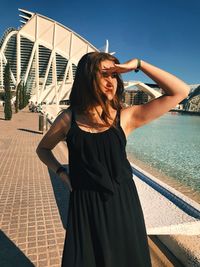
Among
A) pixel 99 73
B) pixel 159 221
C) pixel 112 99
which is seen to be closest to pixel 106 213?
pixel 112 99

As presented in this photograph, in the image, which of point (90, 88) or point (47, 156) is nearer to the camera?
point (90, 88)

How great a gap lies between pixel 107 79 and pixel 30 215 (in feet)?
10.8

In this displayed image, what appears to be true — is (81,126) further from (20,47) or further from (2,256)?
(20,47)

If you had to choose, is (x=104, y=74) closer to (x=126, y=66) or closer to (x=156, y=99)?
(x=126, y=66)

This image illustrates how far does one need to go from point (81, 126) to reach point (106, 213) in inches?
18.8

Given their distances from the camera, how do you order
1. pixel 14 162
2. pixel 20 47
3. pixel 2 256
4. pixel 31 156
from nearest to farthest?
pixel 2 256, pixel 14 162, pixel 31 156, pixel 20 47

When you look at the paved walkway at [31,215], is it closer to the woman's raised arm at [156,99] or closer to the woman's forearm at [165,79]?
the woman's raised arm at [156,99]

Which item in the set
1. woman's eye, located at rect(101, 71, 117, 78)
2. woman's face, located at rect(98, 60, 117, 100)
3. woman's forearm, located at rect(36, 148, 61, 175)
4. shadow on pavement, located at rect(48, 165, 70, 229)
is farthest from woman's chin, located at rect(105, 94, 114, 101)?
shadow on pavement, located at rect(48, 165, 70, 229)

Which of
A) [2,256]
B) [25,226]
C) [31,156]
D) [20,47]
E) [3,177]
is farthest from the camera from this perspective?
[20,47]

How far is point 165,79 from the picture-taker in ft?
4.97

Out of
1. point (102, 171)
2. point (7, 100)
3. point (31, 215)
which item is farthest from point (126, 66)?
point (7, 100)

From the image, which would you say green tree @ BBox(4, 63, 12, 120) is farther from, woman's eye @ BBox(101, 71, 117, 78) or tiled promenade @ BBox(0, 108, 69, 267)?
woman's eye @ BBox(101, 71, 117, 78)

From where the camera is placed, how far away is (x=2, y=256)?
3.12 m

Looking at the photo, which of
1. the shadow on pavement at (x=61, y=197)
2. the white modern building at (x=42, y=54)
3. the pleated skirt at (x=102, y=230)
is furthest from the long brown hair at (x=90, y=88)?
the white modern building at (x=42, y=54)
